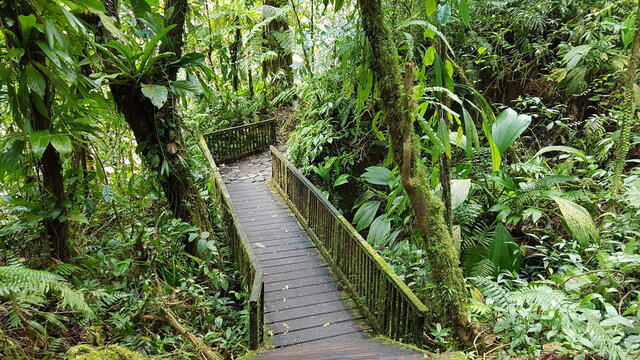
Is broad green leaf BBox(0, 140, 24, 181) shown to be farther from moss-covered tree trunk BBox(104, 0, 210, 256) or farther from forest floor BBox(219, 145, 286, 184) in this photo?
forest floor BBox(219, 145, 286, 184)

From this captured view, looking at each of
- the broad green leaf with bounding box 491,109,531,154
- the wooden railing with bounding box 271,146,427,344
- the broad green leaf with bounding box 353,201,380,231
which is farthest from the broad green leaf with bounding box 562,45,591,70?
the wooden railing with bounding box 271,146,427,344

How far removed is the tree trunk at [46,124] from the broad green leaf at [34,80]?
51 millimetres

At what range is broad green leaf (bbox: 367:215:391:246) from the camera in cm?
543

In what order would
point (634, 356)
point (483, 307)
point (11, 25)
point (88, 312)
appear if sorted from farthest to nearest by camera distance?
point (483, 307) → point (11, 25) → point (88, 312) → point (634, 356)

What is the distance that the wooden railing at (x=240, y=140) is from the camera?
9.90 m

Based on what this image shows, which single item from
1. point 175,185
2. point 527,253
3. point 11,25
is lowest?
point 527,253

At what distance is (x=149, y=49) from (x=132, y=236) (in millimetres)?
2007

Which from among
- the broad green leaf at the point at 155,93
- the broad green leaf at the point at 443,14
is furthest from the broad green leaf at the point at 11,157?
the broad green leaf at the point at 443,14

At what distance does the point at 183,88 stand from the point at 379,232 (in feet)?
9.89

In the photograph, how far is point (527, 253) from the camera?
504 cm

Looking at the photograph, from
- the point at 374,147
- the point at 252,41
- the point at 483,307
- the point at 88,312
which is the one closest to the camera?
the point at 88,312

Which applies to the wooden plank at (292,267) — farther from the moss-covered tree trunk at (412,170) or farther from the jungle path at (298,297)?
the moss-covered tree trunk at (412,170)

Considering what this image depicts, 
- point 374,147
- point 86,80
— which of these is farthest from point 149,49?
point 374,147

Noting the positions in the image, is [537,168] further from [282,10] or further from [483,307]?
[282,10]
